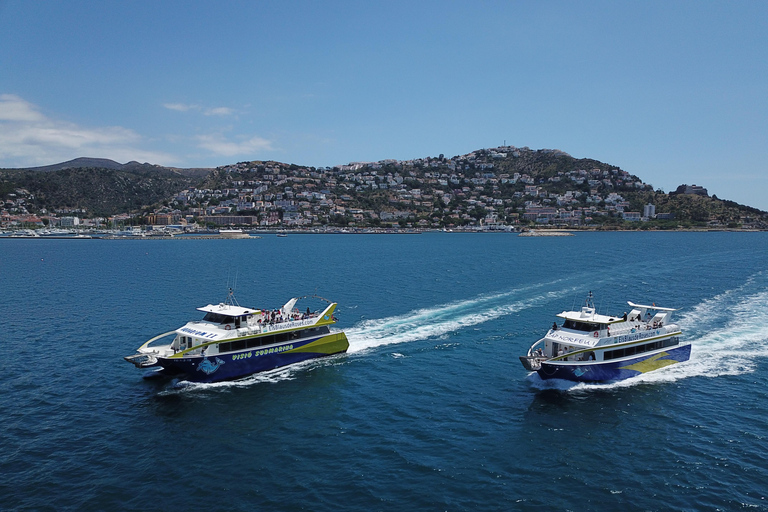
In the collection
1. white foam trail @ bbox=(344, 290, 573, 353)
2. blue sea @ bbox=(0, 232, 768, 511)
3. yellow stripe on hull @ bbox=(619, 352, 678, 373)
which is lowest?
blue sea @ bbox=(0, 232, 768, 511)

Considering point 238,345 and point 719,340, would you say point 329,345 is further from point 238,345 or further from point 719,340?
point 719,340

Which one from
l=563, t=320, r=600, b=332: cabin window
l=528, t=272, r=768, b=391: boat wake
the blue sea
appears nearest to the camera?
the blue sea

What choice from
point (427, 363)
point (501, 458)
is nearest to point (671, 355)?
point (427, 363)

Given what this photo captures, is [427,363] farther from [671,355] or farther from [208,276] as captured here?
[208,276]

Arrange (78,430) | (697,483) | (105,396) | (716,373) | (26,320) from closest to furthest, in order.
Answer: (697,483), (78,430), (105,396), (716,373), (26,320)

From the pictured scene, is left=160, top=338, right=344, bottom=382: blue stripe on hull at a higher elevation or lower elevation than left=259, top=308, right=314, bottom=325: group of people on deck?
lower

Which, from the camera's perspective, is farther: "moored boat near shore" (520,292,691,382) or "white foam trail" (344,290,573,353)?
"white foam trail" (344,290,573,353)

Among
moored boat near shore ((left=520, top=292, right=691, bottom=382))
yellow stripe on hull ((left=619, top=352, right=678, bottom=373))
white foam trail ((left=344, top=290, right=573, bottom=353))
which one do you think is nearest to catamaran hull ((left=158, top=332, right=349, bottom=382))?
white foam trail ((left=344, top=290, right=573, bottom=353))

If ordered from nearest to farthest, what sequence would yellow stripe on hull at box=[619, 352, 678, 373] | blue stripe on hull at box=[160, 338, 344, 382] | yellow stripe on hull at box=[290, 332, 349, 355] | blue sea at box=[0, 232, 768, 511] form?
blue sea at box=[0, 232, 768, 511] < blue stripe on hull at box=[160, 338, 344, 382] < yellow stripe on hull at box=[619, 352, 678, 373] < yellow stripe on hull at box=[290, 332, 349, 355]

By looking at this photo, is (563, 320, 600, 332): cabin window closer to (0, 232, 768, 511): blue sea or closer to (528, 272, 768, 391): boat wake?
(528, 272, 768, 391): boat wake
